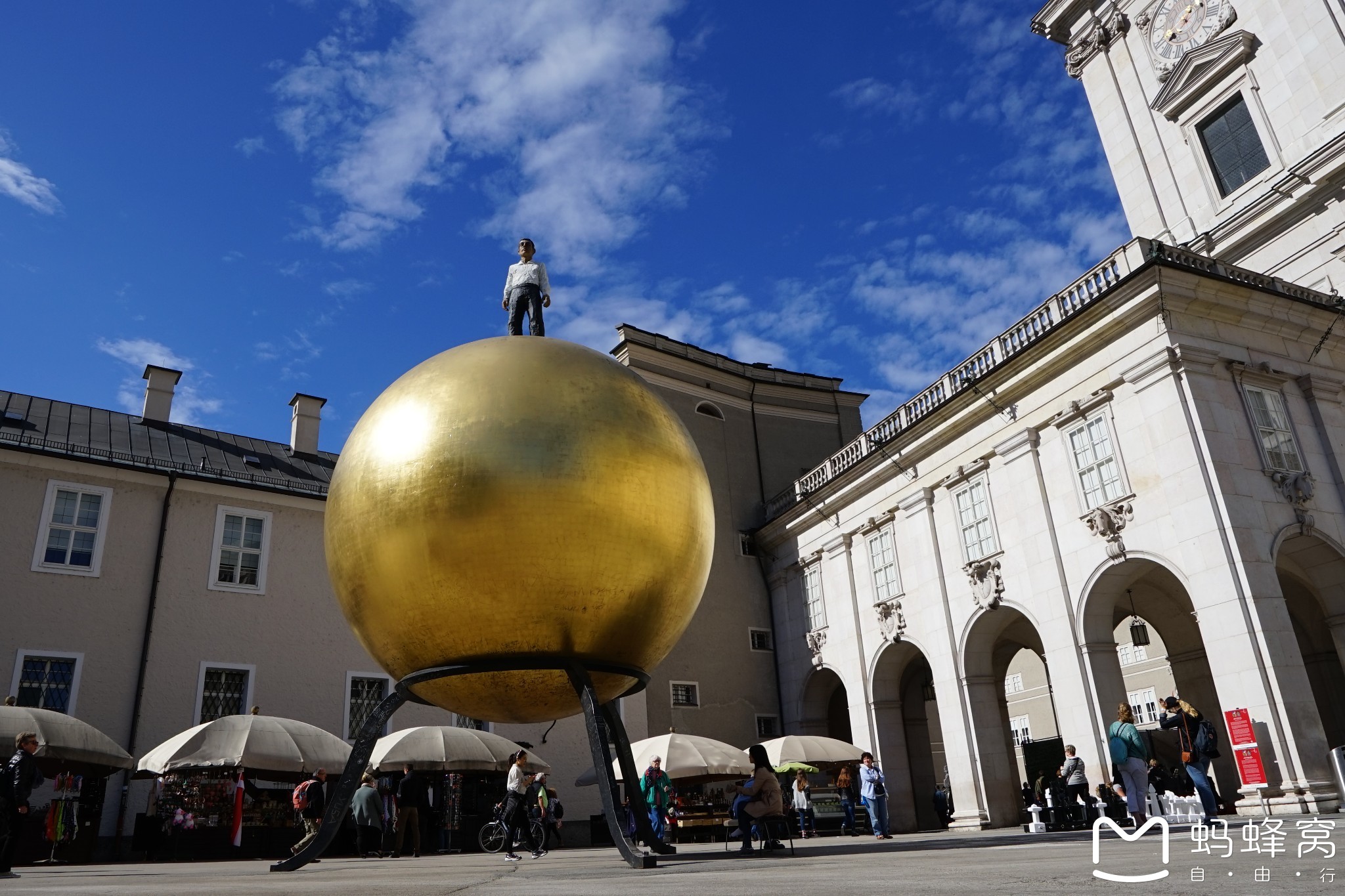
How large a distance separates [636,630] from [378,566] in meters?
2.04

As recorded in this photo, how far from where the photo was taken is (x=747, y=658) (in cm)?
2903

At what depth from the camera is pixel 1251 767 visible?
14.3 metres

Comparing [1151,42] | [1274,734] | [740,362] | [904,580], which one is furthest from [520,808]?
[1151,42]

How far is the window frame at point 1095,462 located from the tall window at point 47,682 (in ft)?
73.2

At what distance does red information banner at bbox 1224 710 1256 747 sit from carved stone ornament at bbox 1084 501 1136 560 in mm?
3528

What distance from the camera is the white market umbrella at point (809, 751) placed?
2111cm

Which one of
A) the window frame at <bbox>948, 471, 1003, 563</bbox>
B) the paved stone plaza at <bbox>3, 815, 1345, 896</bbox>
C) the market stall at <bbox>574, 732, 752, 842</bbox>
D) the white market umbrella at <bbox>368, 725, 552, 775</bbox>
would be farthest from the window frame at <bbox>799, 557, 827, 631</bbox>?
the paved stone plaza at <bbox>3, 815, 1345, 896</bbox>

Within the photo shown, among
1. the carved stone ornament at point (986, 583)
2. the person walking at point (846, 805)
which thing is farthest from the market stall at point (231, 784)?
the carved stone ornament at point (986, 583)

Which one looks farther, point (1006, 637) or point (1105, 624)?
point (1006, 637)

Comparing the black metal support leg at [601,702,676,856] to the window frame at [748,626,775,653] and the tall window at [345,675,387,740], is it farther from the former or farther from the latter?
the window frame at [748,626,775,653]

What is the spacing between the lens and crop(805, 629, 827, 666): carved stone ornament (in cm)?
2698

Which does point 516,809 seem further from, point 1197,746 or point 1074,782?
point 1074,782

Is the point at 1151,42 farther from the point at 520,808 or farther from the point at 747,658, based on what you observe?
the point at 520,808

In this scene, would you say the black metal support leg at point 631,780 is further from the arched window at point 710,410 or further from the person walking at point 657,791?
the arched window at point 710,410
